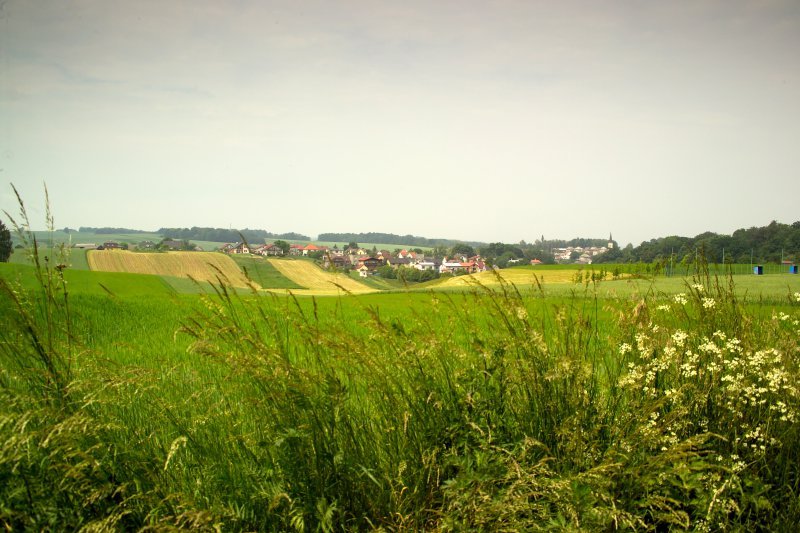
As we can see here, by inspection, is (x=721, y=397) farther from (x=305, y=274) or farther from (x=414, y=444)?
(x=305, y=274)

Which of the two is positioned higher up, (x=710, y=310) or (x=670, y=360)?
(x=710, y=310)

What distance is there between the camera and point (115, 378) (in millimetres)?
3072

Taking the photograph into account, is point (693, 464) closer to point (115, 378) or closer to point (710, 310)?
point (710, 310)

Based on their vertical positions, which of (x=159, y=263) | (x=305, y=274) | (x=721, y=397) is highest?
(x=721, y=397)

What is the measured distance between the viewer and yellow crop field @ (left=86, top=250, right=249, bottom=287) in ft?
216

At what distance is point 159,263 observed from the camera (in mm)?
71125

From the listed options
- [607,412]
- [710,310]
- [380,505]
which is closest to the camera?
[380,505]

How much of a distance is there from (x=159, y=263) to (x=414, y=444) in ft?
250

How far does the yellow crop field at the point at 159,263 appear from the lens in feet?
216

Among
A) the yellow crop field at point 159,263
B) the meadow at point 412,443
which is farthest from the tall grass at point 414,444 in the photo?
the yellow crop field at point 159,263

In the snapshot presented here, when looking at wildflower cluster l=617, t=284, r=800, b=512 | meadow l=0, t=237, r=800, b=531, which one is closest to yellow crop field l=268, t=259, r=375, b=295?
wildflower cluster l=617, t=284, r=800, b=512

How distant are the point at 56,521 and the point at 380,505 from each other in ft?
5.87

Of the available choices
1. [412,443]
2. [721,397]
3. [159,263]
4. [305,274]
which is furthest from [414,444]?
[159,263]

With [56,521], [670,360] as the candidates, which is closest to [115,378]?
[56,521]
